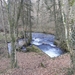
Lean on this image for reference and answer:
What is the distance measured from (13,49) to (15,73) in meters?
1.75

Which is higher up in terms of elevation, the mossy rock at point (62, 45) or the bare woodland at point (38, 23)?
the bare woodland at point (38, 23)

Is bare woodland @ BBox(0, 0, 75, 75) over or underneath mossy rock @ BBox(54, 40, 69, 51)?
A: over

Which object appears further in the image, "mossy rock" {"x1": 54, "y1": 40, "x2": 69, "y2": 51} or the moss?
"mossy rock" {"x1": 54, "y1": 40, "x2": 69, "y2": 51}

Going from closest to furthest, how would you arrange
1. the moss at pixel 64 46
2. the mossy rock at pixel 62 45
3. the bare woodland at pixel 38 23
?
the bare woodland at pixel 38 23 → the moss at pixel 64 46 → the mossy rock at pixel 62 45

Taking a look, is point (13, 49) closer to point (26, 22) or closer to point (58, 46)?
point (58, 46)

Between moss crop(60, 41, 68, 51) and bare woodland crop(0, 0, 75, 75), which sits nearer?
bare woodland crop(0, 0, 75, 75)

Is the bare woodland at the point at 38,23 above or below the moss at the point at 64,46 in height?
above

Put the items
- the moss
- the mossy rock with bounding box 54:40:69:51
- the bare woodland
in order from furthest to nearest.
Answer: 1. the mossy rock with bounding box 54:40:69:51
2. the moss
3. the bare woodland

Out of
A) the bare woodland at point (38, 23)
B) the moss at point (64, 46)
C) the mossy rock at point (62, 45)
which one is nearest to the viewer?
the bare woodland at point (38, 23)

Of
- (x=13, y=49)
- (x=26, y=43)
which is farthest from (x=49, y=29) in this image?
(x=13, y=49)

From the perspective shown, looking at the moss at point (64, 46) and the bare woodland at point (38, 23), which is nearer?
the bare woodland at point (38, 23)

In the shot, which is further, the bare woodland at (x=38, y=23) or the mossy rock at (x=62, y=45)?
the mossy rock at (x=62, y=45)

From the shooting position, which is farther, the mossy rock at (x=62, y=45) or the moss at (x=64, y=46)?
the mossy rock at (x=62, y=45)

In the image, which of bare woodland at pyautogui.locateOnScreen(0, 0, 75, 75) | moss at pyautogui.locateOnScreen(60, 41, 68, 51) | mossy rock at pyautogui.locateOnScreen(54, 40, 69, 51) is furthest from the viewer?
mossy rock at pyautogui.locateOnScreen(54, 40, 69, 51)
